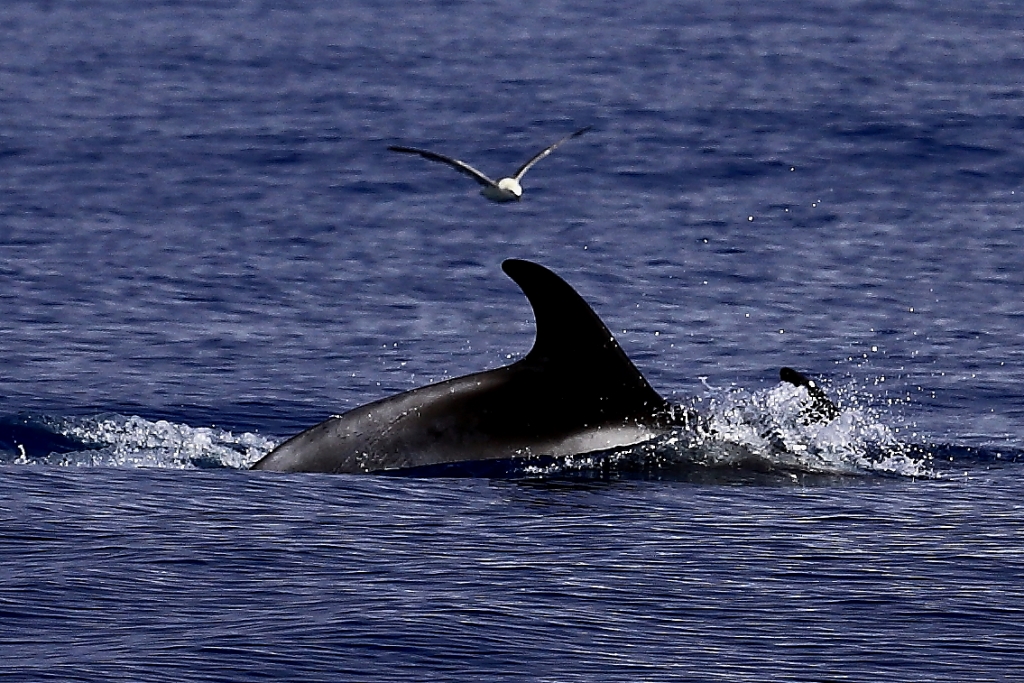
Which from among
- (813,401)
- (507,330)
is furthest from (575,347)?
(507,330)

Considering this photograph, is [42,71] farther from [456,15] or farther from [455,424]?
[455,424]

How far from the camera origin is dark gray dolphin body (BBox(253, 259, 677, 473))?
51.5 ft

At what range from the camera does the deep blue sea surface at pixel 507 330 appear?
1180 centimetres

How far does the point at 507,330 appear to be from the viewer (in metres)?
27.4

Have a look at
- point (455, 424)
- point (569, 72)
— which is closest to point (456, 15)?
point (569, 72)

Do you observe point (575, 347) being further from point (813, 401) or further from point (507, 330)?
point (507, 330)

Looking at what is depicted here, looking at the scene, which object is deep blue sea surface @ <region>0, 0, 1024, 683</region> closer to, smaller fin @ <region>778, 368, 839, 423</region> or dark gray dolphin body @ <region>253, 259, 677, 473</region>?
smaller fin @ <region>778, 368, 839, 423</region>

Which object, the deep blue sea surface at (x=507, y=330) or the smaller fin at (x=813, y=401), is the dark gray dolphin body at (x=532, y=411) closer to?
the deep blue sea surface at (x=507, y=330)

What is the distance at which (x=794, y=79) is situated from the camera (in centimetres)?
5153

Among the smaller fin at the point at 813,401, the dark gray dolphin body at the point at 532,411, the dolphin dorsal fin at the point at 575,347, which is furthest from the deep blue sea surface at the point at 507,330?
the dolphin dorsal fin at the point at 575,347

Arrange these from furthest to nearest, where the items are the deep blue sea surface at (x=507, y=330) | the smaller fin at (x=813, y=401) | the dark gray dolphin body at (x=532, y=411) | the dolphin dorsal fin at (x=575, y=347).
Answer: the smaller fin at (x=813, y=401)
the dark gray dolphin body at (x=532, y=411)
the dolphin dorsal fin at (x=575, y=347)
the deep blue sea surface at (x=507, y=330)

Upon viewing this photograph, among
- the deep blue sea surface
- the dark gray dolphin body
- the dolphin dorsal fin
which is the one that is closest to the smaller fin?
the deep blue sea surface

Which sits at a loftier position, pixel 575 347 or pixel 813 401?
pixel 575 347

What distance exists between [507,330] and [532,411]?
11287 millimetres
